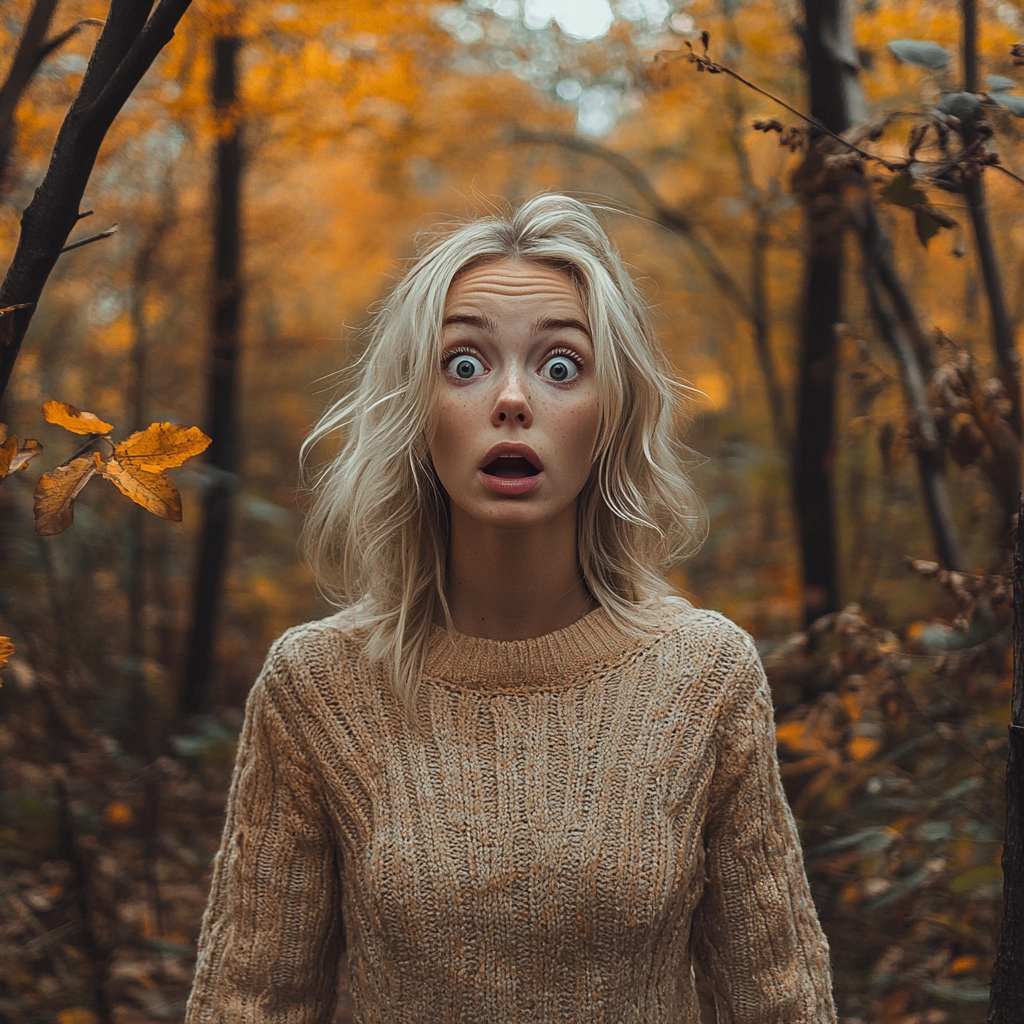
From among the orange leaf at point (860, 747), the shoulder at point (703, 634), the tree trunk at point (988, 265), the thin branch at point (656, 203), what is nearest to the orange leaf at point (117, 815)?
the orange leaf at point (860, 747)

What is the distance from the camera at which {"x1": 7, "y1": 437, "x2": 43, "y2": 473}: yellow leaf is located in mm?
1023

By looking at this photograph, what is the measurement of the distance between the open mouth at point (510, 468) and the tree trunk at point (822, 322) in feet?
4.73

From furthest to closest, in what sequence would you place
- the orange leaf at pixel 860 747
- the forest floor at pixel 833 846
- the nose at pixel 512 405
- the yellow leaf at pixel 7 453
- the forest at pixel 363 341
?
the orange leaf at pixel 860 747, the forest floor at pixel 833 846, the forest at pixel 363 341, the nose at pixel 512 405, the yellow leaf at pixel 7 453

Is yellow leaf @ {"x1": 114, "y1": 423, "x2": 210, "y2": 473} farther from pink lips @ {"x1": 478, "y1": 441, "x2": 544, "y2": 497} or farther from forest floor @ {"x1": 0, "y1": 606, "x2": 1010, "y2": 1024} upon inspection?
forest floor @ {"x1": 0, "y1": 606, "x2": 1010, "y2": 1024}

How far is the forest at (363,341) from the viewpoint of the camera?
1.91 m

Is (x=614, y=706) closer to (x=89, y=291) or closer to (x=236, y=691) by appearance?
(x=89, y=291)

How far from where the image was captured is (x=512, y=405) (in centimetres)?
133

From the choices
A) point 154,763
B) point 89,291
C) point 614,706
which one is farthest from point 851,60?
point 89,291

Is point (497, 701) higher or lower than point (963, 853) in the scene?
higher

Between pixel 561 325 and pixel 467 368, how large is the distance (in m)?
0.15

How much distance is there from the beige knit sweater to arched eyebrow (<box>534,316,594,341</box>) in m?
0.46

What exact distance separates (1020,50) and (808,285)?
261 centimetres

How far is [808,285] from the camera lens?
12.5ft

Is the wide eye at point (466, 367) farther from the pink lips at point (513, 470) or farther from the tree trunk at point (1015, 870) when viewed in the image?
the tree trunk at point (1015, 870)
